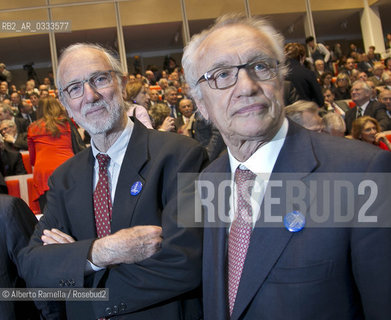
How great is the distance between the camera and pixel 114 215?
5.36ft

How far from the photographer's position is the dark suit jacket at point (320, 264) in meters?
1.07

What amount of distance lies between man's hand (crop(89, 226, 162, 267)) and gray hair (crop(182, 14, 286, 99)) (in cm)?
52

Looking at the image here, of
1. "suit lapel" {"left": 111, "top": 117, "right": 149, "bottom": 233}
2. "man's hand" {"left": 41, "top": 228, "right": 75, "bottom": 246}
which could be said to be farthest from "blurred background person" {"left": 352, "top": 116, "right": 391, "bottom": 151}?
"man's hand" {"left": 41, "top": 228, "right": 75, "bottom": 246}

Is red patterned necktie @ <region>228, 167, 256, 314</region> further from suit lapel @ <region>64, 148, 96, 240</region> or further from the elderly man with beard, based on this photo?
suit lapel @ <region>64, 148, 96, 240</region>

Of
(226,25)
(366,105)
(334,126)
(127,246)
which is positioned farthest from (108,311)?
(366,105)

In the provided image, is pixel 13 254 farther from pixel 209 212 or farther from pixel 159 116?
pixel 159 116

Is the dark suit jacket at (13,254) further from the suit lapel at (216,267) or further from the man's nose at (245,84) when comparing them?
the man's nose at (245,84)

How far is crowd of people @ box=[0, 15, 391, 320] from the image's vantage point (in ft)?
3.64

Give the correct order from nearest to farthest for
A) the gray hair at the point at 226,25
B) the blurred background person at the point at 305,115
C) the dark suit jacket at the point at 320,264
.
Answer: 1. the dark suit jacket at the point at 320,264
2. the gray hair at the point at 226,25
3. the blurred background person at the point at 305,115

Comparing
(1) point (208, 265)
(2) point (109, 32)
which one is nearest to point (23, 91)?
(2) point (109, 32)

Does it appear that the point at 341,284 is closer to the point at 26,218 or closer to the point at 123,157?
the point at 123,157

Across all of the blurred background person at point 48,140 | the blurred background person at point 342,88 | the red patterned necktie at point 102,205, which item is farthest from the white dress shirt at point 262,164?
the blurred background person at point 342,88

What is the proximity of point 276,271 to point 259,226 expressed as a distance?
13 cm

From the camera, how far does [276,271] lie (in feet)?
3.80
